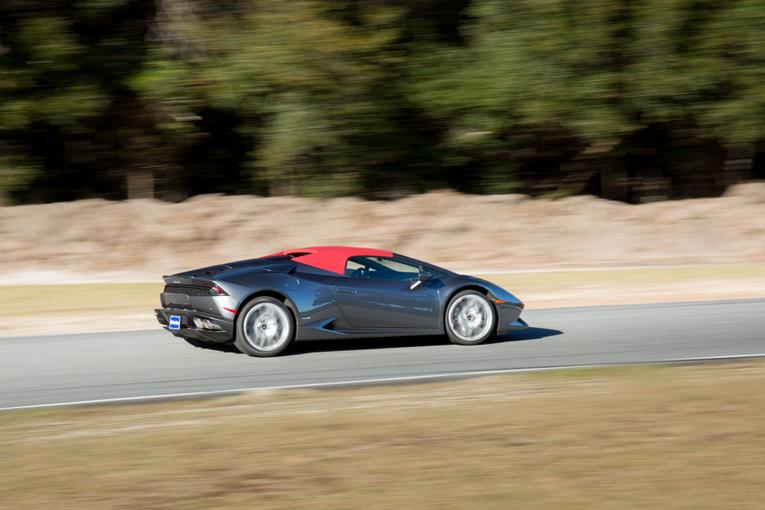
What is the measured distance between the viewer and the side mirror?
398 inches

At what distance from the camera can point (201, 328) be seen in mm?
9508

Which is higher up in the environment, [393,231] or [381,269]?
[393,231]

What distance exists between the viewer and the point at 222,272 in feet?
31.6

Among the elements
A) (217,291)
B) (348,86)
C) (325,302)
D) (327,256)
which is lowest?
(325,302)

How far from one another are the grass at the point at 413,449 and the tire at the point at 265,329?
1693 mm

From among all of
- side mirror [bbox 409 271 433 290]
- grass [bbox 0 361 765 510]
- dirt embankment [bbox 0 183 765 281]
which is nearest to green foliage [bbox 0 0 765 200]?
dirt embankment [bbox 0 183 765 281]

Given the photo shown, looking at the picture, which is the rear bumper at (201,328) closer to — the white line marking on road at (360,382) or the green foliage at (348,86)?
the white line marking on road at (360,382)

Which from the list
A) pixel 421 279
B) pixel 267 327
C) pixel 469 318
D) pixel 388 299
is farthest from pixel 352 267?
pixel 469 318

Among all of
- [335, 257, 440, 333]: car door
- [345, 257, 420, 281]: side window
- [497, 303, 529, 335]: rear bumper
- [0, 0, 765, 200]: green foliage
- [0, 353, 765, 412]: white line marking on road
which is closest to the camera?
[0, 353, 765, 412]: white line marking on road

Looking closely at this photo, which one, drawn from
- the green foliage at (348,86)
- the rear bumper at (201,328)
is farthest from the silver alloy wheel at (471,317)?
the green foliage at (348,86)

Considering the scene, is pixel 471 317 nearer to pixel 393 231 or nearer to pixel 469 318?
pixel 469 318

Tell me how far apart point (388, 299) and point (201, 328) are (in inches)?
73.8

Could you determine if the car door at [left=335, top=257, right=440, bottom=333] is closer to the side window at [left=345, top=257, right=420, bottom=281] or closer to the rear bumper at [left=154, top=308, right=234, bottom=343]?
the side window at [left=345, top=257, right=420, bottom=281]

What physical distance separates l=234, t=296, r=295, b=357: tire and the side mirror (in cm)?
132
